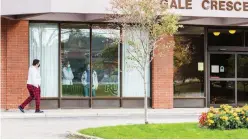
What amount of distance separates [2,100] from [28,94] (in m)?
0.91

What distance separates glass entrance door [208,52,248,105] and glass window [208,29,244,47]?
396 millimetres

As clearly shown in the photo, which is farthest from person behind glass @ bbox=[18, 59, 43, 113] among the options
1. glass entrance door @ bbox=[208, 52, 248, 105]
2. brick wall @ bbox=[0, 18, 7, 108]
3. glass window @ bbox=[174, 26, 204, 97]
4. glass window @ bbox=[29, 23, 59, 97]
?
glass entrance door @ bbox=[208, 52, 248, 105]

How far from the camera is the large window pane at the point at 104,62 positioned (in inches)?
828

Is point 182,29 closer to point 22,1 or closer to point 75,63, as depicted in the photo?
point 75,63

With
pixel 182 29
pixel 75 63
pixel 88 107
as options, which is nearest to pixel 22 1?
pixel 75 63

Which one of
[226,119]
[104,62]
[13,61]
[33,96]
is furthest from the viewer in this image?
[104,62]

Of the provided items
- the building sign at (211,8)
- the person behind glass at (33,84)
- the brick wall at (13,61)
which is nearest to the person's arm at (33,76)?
the person behind glass at (33,84)

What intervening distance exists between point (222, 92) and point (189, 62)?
69.3 inches

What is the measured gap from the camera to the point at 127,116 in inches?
734

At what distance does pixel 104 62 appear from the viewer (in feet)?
69.6

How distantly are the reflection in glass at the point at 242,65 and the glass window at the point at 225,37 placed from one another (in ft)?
1.58

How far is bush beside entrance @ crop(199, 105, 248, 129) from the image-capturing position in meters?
12.9

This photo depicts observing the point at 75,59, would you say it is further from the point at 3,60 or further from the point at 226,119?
the point at 226,119

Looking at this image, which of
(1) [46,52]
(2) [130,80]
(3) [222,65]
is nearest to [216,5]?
(3) [222,65]
